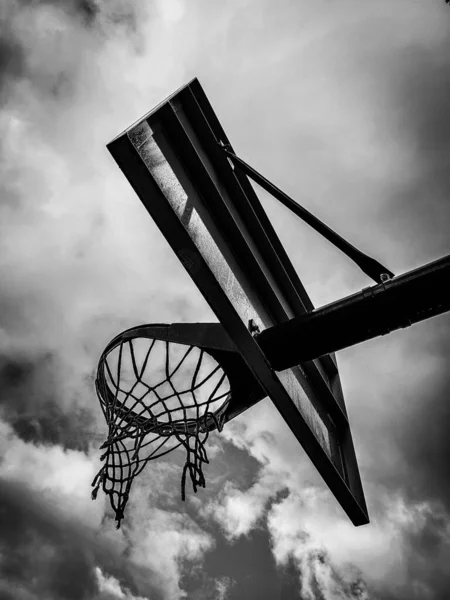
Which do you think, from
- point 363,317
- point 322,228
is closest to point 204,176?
point 322,228

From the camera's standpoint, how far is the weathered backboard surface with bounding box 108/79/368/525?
223 centimetres

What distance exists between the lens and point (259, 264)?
3.04 m

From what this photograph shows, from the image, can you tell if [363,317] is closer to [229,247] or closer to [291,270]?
[229,247]

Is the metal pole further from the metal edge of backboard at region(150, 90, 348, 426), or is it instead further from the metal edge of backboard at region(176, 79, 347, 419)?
the metal edge of backboard at region(176, 79, 347, 419)

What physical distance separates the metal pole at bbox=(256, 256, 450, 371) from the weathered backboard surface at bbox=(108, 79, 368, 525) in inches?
6.3

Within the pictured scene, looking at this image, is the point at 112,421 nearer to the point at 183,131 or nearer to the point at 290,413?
the point at 290,413

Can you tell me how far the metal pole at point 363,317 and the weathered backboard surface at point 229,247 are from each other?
6.3 inches

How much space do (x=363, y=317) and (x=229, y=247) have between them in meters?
1.00

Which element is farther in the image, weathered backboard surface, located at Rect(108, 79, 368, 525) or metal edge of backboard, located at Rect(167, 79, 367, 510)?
metal edge of backboard, located at Rect(167, 79, 367, 510)

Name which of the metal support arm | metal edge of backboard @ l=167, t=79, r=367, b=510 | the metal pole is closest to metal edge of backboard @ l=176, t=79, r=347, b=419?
metal edge of backboard @ l=167, t=79, r=367, b=510

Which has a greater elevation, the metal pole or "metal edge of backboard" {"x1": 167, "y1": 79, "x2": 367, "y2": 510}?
"metal edge of backboard" {"x1": 167, "y1": 79, "x2": 367, "y2": 510}

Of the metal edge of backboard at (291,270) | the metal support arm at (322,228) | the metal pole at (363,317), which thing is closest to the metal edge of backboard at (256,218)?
the metal edge of backboard at (291,270)

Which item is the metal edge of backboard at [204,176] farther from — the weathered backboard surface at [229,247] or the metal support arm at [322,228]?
the metal support arm at [322,228]

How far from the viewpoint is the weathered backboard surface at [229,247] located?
88.0 inches
